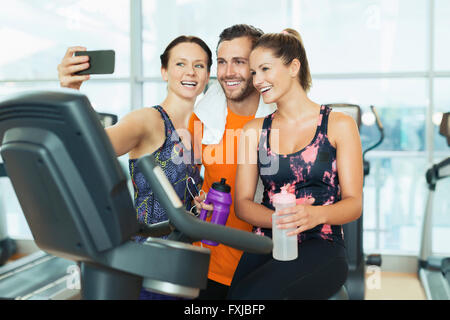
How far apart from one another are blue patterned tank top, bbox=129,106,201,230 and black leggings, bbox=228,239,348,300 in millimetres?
307

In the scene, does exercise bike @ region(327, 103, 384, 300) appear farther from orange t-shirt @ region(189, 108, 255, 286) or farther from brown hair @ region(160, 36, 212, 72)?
brown hair @ region(160, 36, 212, 72)

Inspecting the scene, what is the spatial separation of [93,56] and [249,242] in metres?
0.59

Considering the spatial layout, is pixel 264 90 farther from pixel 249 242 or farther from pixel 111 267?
pixel 111 267

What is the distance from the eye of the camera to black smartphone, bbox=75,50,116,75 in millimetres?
967

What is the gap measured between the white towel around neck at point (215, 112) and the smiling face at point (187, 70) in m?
0.09

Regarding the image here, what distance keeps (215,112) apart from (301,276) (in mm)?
695

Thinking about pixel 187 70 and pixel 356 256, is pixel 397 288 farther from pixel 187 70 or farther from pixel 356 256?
pixel 187 70

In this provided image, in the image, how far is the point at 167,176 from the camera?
4.05 feet

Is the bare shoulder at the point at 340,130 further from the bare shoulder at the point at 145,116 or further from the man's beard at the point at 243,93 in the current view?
the bare shoulder at the point at 145,116

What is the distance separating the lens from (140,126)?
1213 mm

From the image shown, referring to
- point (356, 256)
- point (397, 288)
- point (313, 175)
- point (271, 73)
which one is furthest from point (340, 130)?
point (397, 288)

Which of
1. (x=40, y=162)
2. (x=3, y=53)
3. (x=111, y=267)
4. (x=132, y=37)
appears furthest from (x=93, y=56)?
(x=3, y=53)

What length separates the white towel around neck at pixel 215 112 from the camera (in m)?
1.46

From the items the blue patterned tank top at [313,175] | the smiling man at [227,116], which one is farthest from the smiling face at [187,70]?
the blue patterned tank top at [313,175]
